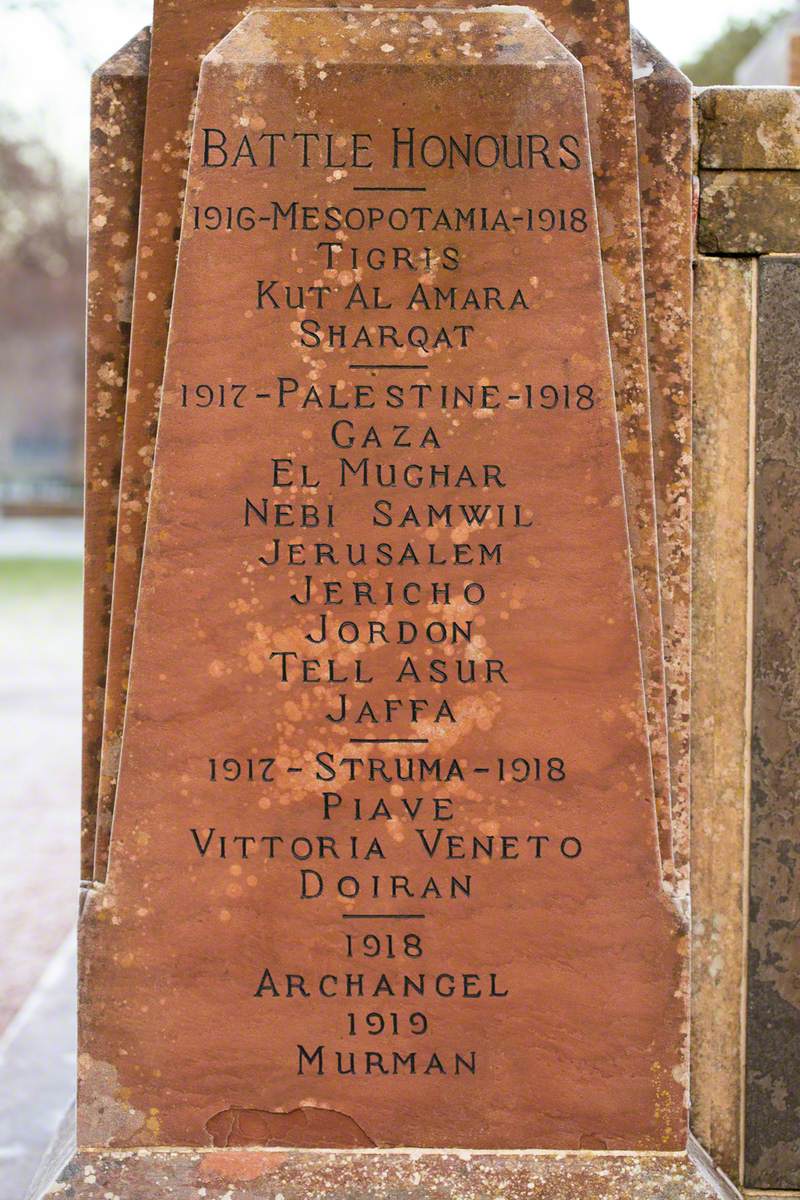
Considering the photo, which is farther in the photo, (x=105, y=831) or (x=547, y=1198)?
(x=105, y=831)

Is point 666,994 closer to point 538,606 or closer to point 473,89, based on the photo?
point 538,606

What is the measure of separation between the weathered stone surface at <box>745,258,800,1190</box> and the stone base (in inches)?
18.0

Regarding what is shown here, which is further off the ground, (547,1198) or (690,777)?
(690,777)

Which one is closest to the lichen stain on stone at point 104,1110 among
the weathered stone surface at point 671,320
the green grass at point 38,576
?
the weathered stone surface at point 671,320

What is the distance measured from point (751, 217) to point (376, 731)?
1518 mm

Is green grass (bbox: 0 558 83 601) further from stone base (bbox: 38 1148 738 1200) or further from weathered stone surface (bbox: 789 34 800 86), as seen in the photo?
stone base (bbox: 38 1148 738 1200)

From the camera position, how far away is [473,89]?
2.51 meters

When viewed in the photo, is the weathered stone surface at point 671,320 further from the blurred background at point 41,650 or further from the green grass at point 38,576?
the green grass at point 38,576

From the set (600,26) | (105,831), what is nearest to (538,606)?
(105,831)

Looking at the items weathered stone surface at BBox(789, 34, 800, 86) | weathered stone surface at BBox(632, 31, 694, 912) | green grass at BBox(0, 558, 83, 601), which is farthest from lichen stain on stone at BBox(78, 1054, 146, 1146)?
green grass at BBox(0, 558, 83, 601)

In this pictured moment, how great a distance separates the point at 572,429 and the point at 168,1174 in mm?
1748

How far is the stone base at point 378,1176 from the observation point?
2.39m

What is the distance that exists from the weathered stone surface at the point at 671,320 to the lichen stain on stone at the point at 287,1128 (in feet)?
3.16

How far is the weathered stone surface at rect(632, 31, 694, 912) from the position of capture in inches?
104
